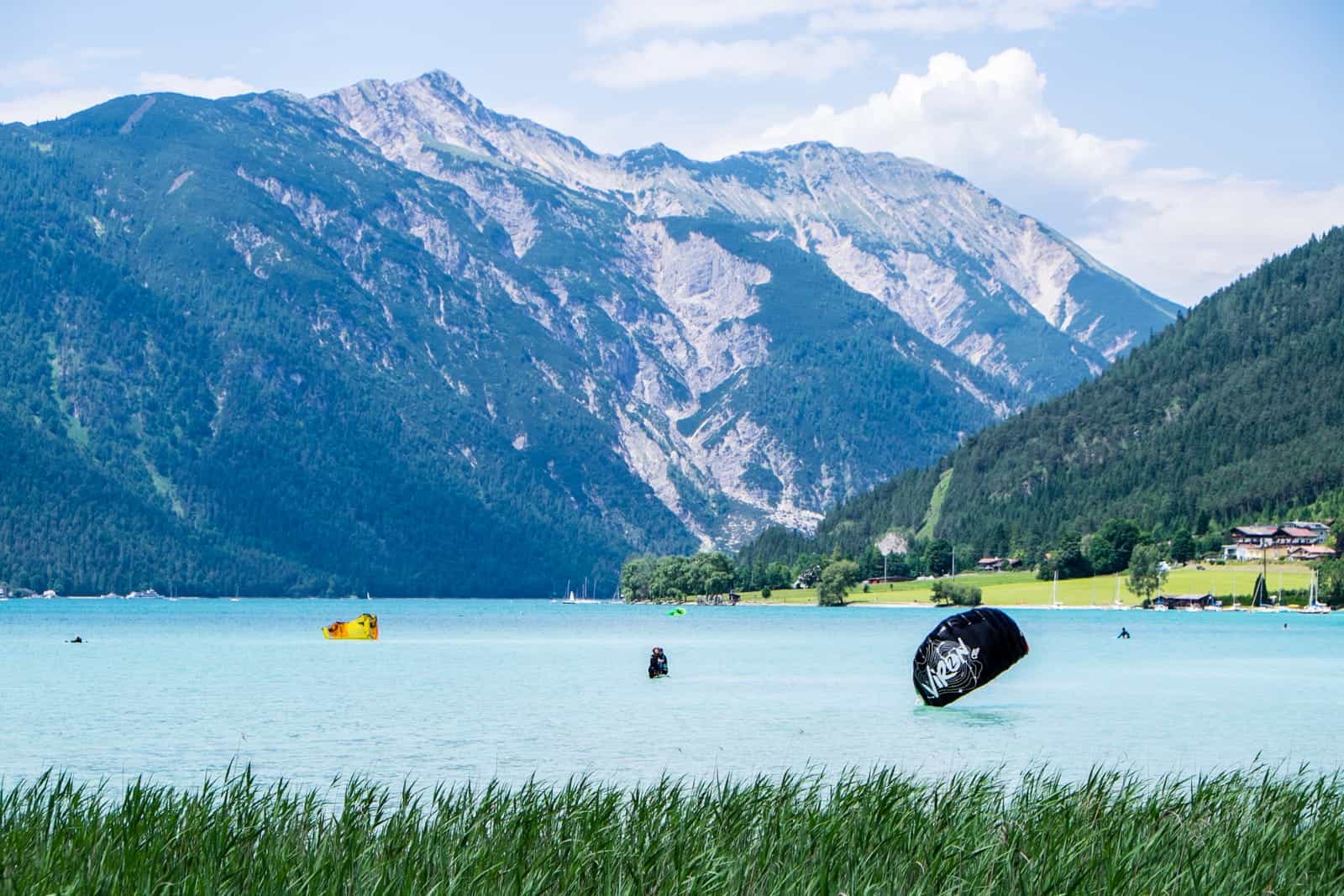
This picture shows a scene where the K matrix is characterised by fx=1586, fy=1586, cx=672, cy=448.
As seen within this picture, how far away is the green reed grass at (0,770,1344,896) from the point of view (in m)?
20.8

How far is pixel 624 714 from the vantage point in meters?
68.8

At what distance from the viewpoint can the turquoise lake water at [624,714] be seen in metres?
50.5

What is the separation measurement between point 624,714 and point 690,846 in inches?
1810

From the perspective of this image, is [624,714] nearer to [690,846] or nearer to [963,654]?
[963,654]

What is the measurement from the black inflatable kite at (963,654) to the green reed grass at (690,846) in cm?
4238

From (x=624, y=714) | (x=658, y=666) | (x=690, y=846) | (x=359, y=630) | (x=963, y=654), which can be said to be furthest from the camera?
(x=359, y=630)

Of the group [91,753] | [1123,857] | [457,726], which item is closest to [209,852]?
[1123,857]

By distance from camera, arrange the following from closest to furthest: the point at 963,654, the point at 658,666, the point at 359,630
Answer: the point at 963,654, the point at 658,666, the point at 359,630

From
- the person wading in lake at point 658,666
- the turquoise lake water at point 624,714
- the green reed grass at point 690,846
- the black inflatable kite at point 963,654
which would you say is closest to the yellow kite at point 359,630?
the turquoise lake water at point 624,714

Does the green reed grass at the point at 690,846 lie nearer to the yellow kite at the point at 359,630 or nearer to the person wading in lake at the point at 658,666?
the person wading in lake at the point at 658,666

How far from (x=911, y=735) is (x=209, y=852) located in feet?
138

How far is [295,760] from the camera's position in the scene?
165 feet

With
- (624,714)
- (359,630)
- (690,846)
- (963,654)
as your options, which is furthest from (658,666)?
(359,630)

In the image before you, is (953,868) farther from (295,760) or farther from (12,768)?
(12,768)
